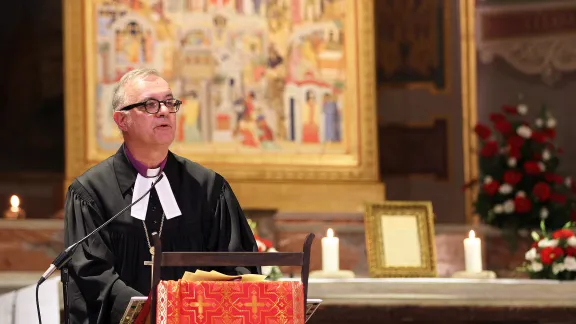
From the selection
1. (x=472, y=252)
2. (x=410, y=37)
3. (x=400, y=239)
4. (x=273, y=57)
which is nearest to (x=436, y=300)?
(x=472, y=252)

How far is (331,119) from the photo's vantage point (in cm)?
798

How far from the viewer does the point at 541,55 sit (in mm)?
8648

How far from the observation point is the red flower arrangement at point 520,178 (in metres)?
7.80

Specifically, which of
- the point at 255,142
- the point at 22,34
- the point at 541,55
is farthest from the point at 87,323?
the point at 541,55

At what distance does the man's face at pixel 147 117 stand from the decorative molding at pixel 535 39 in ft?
14.9

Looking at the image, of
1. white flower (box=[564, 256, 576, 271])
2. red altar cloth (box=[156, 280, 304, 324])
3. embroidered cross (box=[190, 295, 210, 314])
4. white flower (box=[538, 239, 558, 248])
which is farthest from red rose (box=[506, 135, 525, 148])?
embroidered cross (box=[190, 295, 210, 314])

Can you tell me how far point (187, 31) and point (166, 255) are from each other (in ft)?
14.1

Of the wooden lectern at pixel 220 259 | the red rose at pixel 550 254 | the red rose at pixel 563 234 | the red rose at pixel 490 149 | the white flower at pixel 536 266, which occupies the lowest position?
the white flower at pixel 536 266

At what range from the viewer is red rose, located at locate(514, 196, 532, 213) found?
774cm

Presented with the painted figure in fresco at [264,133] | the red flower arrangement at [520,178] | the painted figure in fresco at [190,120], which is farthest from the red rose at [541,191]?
the painted figure in fresco at [190,120]

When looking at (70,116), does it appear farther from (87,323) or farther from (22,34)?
(87,323)

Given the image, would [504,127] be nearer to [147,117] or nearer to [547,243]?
[547,243]

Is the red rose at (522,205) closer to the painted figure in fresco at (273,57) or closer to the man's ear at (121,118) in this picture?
the painted figure in fresco at (273,57)

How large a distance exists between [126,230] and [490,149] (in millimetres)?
3962
